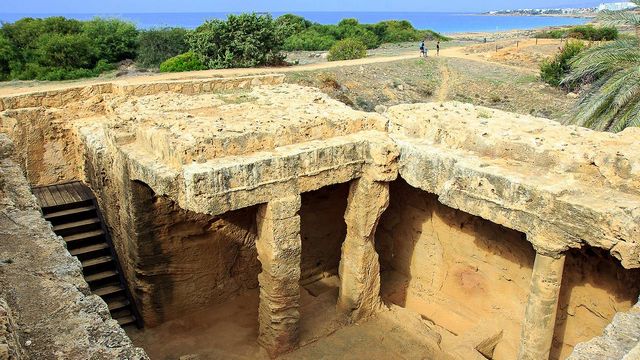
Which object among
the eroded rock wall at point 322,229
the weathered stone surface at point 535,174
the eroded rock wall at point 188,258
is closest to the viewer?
the weathered stone surface at point 535,174

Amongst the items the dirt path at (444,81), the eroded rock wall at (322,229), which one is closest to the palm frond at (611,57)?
the eroded rock wall at (322,229)

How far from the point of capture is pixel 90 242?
1065 cm

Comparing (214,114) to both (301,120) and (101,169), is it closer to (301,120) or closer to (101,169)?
(301,120)

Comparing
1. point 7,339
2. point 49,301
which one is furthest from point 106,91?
point 7,339

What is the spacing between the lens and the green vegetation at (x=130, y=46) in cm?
2536

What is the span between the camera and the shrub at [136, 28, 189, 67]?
3069 centimetres

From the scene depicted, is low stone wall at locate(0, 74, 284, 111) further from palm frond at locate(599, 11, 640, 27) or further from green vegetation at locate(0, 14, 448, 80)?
green vegetation at locate(0, 14, 448, 80)

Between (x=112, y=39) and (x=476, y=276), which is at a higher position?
(x=112, y=39)

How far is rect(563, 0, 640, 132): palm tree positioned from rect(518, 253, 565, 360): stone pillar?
5326mm

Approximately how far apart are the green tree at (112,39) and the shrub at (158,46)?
0.71 meters

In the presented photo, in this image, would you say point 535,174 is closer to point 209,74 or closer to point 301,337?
point 301,337

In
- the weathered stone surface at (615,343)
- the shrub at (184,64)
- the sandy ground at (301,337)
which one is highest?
the shrub at (184,64)

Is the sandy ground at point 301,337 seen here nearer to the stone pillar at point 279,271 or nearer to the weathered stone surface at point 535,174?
the stone pillar at point 279,271

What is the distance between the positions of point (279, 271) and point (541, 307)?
12.3ft
